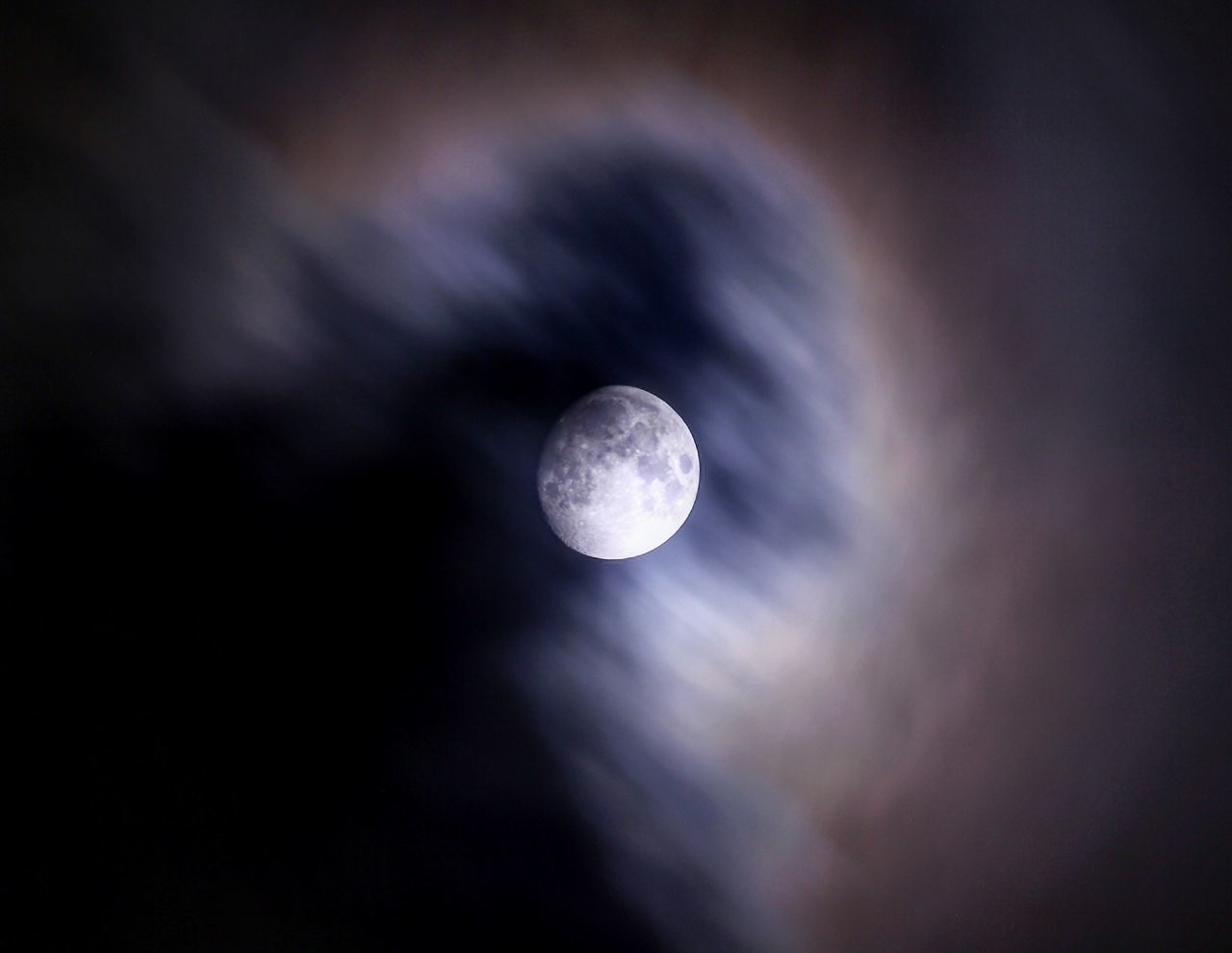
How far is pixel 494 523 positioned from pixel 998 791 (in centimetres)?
192

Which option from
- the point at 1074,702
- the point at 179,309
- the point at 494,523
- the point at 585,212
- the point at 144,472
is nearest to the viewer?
the point at 179,309

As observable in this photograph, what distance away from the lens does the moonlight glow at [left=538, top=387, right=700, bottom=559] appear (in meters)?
2.18

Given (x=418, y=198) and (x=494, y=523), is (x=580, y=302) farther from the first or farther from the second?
(x=494, y=523)

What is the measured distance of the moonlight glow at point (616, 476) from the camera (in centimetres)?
218

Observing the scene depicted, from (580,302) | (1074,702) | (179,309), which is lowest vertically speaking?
(1074,702)

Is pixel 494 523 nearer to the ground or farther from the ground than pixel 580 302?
nearer to the ground

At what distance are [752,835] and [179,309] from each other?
7.93 feet

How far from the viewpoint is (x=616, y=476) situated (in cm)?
218

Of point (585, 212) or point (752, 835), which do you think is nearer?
point (585, 212)

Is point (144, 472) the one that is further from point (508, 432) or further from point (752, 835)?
point (752, 835)

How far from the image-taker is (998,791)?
8.77 feet

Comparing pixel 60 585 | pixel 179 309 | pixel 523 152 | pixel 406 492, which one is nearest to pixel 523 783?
pixel 406 492

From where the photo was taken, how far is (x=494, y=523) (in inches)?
115

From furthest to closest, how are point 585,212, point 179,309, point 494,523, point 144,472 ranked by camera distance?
point 494,523 → point 585,212 → point 144,472 → point 179,309
